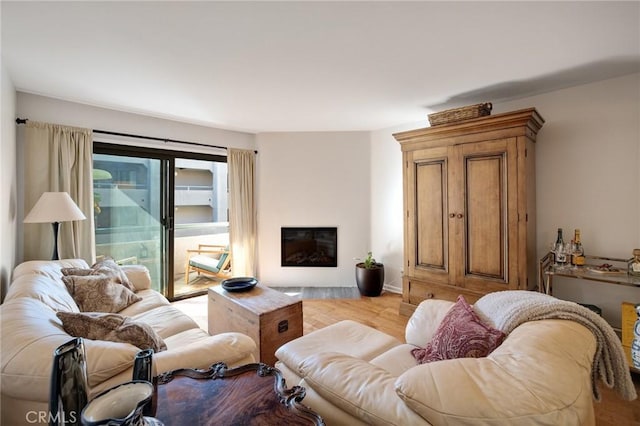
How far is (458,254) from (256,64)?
2.54m

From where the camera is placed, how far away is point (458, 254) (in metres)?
2.82

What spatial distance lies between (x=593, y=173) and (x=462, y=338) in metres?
2.38

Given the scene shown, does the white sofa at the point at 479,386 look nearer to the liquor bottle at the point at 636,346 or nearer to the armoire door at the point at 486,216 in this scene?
the liquor bottle at the point at 636,346

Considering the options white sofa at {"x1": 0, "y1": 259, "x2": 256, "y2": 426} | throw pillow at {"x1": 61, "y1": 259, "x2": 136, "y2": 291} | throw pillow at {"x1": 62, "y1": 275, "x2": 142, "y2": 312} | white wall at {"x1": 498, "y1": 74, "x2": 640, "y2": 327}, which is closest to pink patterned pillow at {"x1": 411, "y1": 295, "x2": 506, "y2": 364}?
white sofa at {"x1": 0, "y1": 259, "x2": 256, "y2": 426}

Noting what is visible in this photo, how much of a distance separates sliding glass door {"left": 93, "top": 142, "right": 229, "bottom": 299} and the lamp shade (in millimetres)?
722

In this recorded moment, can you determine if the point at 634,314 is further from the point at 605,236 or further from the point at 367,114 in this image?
the point at 367,114

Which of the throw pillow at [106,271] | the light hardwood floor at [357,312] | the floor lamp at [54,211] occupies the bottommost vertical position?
the light hardwood floor at [357,312]

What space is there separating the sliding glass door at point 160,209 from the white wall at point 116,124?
191 mm

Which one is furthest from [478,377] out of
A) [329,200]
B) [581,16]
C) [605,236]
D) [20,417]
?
[329,200]

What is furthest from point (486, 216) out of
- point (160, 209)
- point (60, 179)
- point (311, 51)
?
point (60, 179)

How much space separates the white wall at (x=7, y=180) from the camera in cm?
209

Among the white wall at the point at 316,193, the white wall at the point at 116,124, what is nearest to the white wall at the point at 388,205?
the white wall at the point at 316,193

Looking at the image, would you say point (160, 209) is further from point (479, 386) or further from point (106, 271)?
point (479, 386)

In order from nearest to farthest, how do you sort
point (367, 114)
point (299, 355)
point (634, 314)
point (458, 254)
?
point (299, 355) → point (634, 314) → point (458, 254) → point (367, 114)
